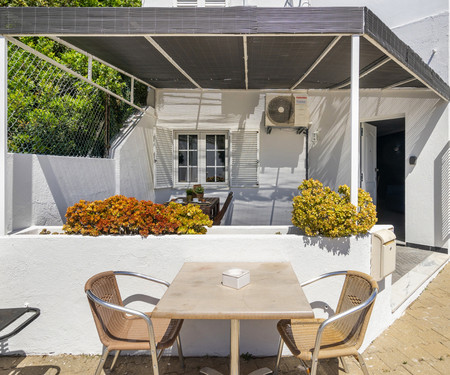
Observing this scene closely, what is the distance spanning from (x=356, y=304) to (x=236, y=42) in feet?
9.01

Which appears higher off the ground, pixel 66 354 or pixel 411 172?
pixel 411 172

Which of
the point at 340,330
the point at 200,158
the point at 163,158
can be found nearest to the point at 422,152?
the point at 200,158

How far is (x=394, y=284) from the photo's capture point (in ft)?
11.4

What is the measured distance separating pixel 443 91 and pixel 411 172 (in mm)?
1334

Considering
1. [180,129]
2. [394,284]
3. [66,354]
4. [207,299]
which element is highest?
[180,129]

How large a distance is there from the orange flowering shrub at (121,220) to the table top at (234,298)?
50 cm

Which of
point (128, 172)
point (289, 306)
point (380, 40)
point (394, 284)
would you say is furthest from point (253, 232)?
point (128, 172)

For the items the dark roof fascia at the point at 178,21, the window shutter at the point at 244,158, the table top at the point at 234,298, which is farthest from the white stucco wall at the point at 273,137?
the table top at the point at 234,298

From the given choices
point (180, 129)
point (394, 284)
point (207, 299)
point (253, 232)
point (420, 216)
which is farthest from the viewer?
point (180, 129)

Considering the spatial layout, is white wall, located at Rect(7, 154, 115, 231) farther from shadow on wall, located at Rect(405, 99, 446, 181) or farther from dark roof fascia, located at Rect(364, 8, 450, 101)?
shadow on wall, located at Rect(405, 99, 446, 181)

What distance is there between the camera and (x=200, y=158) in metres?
6.40

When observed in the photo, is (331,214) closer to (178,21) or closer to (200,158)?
(178,21)

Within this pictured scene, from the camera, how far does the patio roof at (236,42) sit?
2549 mm

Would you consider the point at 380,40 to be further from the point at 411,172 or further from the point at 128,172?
the point at 128,172
